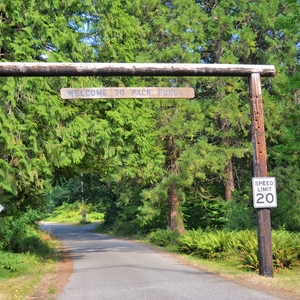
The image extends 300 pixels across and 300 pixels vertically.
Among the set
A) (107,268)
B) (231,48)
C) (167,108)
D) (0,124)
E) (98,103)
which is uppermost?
(231,48)

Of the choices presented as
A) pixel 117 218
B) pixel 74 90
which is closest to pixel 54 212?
pixel 117 218

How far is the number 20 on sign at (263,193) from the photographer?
11.8 meters

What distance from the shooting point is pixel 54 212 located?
90.6 metres

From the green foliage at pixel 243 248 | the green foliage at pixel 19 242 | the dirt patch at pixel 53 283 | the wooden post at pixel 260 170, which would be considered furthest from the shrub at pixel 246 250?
the green foliage at pixel 19 242

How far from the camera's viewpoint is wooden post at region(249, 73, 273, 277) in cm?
1188

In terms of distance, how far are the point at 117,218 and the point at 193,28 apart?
887 inches

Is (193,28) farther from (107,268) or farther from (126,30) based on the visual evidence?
(107,268)

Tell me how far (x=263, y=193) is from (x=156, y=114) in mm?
14841

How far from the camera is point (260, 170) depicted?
12000mm

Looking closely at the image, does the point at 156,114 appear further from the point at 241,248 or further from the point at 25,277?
the point at 25,277

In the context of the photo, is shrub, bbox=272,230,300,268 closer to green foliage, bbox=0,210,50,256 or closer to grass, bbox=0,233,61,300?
grass, bbox=0,233,61,300

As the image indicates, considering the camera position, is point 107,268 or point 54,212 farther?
point 54,212

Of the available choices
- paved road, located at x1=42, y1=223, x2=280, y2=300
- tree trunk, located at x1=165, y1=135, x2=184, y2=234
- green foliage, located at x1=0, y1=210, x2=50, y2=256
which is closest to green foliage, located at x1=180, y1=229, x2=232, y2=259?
paved road, located at x1=42, y1=223, x2=280, y2=300

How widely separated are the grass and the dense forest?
5.56ft
